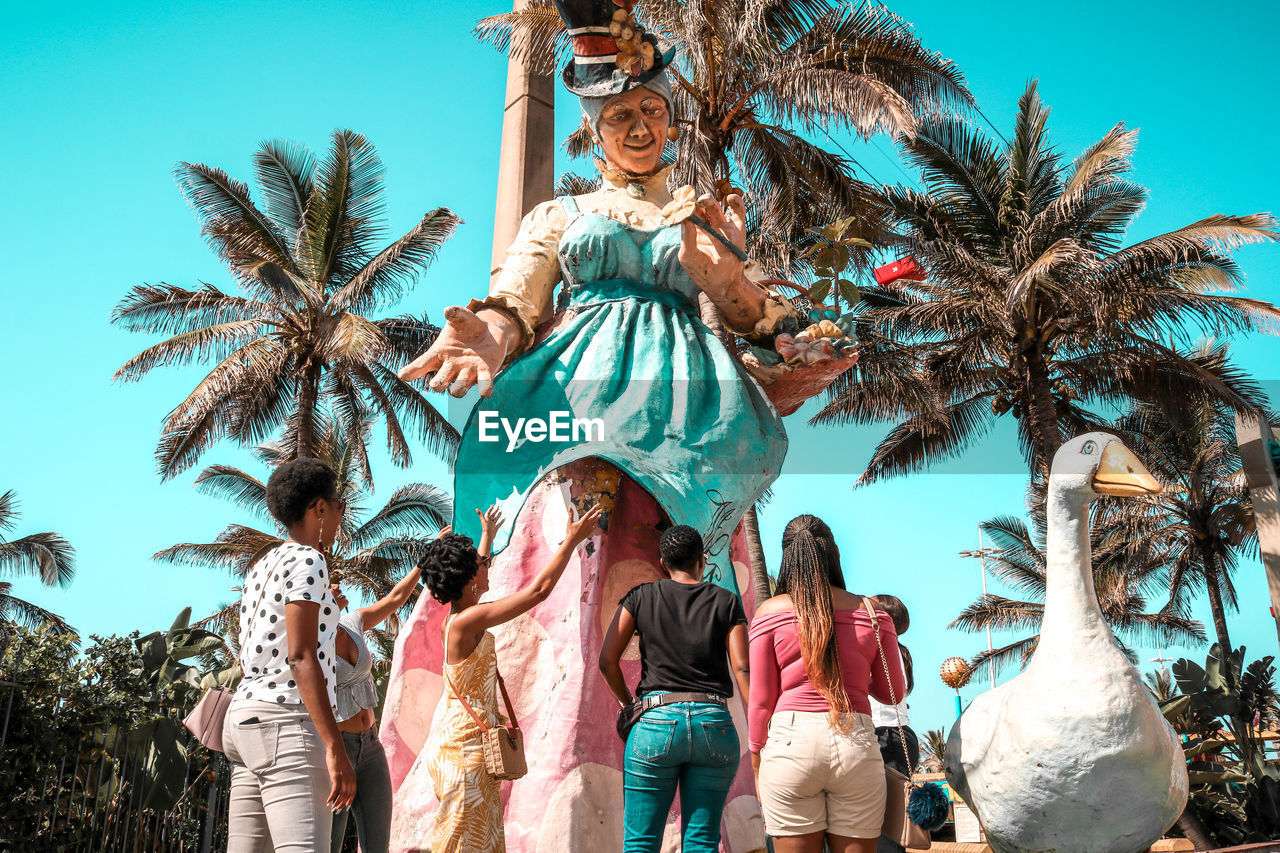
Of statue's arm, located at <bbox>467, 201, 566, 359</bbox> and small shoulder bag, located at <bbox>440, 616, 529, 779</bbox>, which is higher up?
statue's arm, located at <bbox>467, 201, 566, 359</bbox>

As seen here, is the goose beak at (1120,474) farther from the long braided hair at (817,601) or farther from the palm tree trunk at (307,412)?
the palm tree trunk at (307,412)

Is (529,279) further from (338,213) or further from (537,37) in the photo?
(338,213)

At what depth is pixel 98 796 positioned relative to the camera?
6930 mm

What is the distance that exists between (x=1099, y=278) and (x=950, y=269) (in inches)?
84.2

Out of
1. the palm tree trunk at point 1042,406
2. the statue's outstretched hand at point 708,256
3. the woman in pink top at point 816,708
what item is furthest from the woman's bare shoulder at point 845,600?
the palm tree trunk at point 1042,406

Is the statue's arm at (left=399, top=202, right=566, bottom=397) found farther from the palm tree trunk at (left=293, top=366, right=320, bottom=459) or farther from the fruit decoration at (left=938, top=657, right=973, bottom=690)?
the palm tree trunk at (left=293, top=366, right=320, bottom=459)

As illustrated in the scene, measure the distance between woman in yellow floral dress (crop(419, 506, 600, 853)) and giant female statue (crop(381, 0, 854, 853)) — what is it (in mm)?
848

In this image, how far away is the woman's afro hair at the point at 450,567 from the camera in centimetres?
357

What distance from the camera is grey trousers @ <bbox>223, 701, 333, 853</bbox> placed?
2.95 metres

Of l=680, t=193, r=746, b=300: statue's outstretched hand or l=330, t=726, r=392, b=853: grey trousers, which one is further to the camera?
l=680, t=193, r=746, b=300: statue's outstretched hand

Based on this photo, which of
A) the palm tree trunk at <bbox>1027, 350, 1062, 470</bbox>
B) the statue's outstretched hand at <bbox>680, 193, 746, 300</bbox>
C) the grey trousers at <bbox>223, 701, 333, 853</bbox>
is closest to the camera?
the grey trousers at <bbox>223, 701, 333, 853</bbox>

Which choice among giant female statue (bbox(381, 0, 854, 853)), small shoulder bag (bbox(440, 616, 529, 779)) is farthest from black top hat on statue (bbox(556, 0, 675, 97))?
small shoulder bag (bbox(440, 616, 529, 779))

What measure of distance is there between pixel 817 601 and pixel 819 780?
1.71 ft

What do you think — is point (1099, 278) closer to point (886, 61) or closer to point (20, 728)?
point (886, 61)
